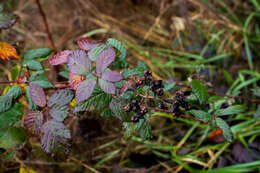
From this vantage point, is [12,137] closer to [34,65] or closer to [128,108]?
[34,65]

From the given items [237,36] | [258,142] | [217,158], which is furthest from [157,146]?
[237,36]

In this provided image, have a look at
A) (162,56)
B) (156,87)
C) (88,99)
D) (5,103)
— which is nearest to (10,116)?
(5,103)

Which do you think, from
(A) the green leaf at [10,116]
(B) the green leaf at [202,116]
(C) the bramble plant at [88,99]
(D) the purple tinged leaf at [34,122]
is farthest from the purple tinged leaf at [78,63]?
(B) the green leaf at [202,116]

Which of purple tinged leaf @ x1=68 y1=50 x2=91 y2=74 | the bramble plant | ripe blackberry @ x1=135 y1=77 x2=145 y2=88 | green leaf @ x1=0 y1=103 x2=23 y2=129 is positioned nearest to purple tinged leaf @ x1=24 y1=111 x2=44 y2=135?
the bramble plant

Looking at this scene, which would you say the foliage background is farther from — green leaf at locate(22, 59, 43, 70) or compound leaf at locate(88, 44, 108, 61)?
compound leaf at locate(88, 44, 108, 61)

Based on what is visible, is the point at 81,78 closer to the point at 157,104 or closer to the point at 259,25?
Answer: the point at 157,104

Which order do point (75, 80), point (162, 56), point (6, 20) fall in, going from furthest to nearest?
1. point (162, 56)
2. point (6, 20)
3. point (75, 80)
